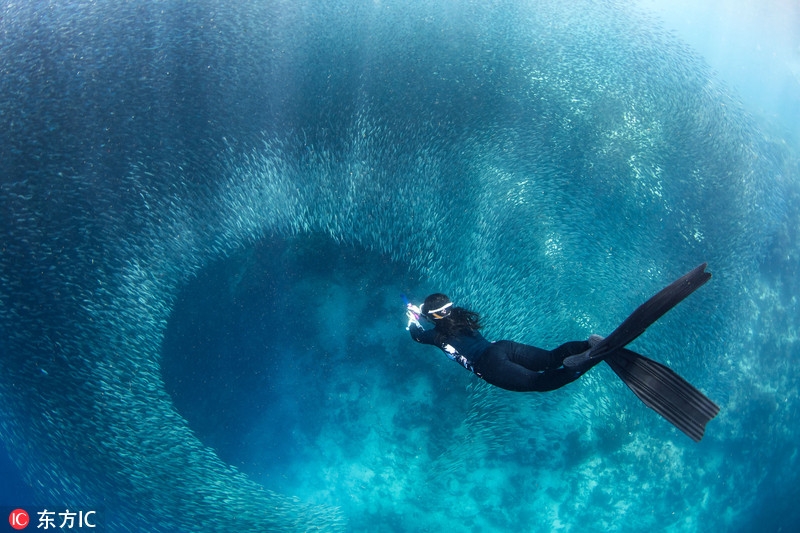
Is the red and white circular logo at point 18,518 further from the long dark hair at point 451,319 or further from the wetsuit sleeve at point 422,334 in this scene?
the long dark hair at point 451,319

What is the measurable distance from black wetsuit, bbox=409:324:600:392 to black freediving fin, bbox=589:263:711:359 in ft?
1.12

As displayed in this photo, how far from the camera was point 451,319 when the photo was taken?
4164 mm

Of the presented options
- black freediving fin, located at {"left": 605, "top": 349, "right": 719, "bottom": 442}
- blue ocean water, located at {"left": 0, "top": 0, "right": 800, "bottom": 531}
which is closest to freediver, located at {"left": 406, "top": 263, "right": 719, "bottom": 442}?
black freediving fin, located at {"left": 605, "top": 349, "right": 719, "bottom": 442}

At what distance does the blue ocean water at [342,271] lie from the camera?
6363 mm

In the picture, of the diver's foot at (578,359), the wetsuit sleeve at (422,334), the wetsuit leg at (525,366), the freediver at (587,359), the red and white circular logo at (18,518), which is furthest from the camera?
the red and white circular logo at (18,518)

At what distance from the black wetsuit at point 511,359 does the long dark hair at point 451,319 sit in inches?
1.7

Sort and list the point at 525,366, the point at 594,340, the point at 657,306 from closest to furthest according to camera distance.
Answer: the point at 657,306 → the point at 594,340 → the point at 525,366

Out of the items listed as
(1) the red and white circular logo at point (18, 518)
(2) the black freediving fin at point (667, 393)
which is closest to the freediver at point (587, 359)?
(2) the black freediving fin at point (667, 393)

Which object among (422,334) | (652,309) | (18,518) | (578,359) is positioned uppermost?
(652,309)

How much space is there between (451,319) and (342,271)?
3.61 meters

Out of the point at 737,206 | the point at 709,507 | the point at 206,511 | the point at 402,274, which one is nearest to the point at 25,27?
the point at 402,274

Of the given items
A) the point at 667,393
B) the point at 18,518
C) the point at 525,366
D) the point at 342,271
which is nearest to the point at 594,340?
the point at 667,393

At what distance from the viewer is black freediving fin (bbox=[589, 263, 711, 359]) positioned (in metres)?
2.79

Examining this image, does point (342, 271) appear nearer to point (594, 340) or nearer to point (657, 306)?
point (594, 340)
